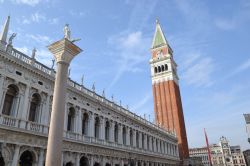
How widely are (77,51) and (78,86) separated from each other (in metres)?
13.9

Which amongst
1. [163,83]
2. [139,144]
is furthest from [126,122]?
[163,83]

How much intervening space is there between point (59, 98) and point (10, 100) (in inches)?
383

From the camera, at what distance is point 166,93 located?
59.3m

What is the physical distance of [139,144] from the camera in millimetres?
37000

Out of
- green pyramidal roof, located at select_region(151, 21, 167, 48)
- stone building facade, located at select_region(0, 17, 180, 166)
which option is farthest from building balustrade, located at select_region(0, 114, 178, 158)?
green pyramidal roof, located at select_region(151, 21, 167, 48)

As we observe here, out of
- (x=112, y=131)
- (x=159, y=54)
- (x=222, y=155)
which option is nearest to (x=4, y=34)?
(x=112, y=131)

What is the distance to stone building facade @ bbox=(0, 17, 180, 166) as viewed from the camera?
17.2 meters

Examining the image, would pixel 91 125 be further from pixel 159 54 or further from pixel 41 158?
pixel 159 54

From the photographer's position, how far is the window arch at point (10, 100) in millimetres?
17516

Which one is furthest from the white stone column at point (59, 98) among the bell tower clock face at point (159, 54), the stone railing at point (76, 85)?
the bell tower clock face at point (159, 54)

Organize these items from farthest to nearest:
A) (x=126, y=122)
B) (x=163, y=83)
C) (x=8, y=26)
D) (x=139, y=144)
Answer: (x=163, y=83)
(x=139, y=144)
(x=126, y=122)
(x=8, y=26)

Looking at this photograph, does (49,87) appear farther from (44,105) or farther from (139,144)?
(139,144)

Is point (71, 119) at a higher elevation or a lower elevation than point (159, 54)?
lower

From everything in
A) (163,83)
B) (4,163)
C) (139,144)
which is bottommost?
(4,163)
